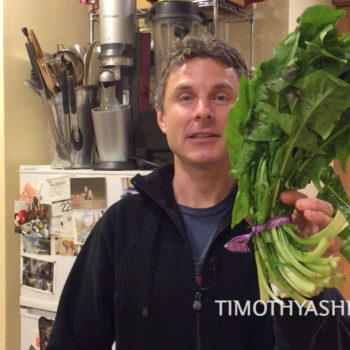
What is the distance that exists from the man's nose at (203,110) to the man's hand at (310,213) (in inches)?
11.8

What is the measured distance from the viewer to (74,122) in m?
2.06

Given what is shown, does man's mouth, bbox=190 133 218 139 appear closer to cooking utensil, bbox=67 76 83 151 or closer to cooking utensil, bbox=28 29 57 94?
cooking utensil, bbox=67 76 83 151

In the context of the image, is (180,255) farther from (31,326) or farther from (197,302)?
(31,326)

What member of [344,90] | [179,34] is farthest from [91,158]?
[344,90]

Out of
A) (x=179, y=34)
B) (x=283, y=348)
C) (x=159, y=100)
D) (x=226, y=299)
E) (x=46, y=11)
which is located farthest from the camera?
(x=46, y=11)

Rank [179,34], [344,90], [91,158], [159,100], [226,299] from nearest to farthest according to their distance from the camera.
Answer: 1. [344,90]
2. [226,299]
3. [159,100]
4. [179,34]
5. [91,158]

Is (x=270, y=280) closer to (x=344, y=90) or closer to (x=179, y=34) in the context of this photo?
(x=344, y=90)

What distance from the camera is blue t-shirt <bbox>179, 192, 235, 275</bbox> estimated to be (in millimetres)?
1122

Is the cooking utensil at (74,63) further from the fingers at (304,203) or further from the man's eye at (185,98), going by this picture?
the fingers at (304,203)

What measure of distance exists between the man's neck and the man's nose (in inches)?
4.7

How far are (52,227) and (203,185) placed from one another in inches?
39.7

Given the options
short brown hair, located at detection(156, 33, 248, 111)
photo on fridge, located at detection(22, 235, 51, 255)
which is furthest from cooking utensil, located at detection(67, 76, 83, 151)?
short brown hair, located at detection(156, 33, 248, 111)

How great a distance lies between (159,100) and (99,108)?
741mm

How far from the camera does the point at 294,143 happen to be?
2.53 feet
